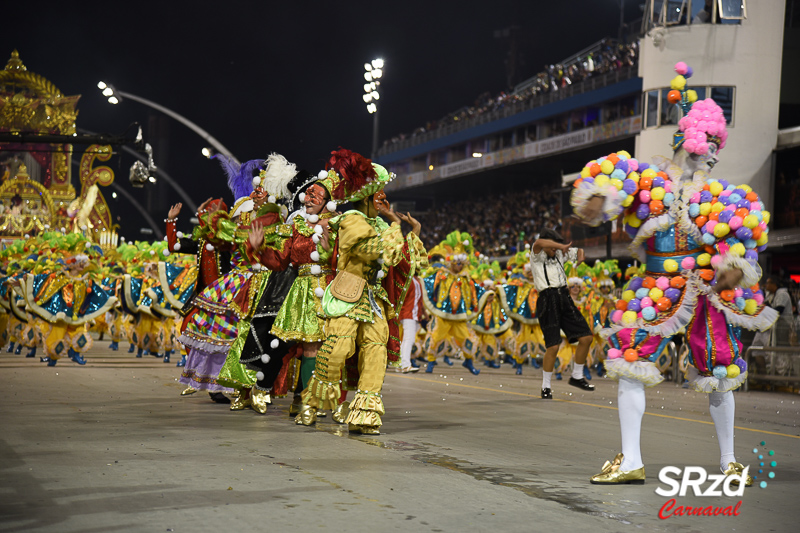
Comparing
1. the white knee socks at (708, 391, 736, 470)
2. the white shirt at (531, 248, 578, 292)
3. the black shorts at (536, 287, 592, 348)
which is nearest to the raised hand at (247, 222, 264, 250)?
the white knee socks at (708, 391, 736, 470)

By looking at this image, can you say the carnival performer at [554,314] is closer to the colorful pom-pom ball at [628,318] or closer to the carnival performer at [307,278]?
the carnival performer at [307,278]

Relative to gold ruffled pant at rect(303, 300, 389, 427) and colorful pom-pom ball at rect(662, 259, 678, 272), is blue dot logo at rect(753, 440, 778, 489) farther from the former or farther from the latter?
gold ruffled pant at rect(303, 300, 389, 427)

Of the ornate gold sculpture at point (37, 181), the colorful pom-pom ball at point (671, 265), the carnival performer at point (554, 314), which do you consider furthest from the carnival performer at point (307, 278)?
the ornate gold sculpture at point (37, 181)

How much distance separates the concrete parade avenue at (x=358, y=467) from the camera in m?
4.36

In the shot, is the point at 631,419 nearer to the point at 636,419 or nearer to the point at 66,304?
the point at 636,419

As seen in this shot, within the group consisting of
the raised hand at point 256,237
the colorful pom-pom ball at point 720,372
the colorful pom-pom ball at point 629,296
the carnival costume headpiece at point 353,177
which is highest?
the carnival costume headpiece at point 353,177

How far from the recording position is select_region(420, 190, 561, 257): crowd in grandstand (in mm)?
39219

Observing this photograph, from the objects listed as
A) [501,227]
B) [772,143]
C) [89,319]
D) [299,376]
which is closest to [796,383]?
[299,376]

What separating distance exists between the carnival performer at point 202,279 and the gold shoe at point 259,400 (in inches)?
24.7

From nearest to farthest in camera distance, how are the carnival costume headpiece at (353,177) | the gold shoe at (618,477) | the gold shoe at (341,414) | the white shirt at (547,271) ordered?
the gold shoe at (618,477), the carnival costume headpiece at (353,177), the gold shoe at (341,414), the white shirt at (547,271)

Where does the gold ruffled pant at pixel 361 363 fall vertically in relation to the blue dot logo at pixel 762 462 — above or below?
above

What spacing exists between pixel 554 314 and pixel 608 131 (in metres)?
25.7

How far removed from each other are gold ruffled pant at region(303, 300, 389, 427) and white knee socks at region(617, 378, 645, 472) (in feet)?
7.00

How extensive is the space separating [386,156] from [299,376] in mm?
52593
